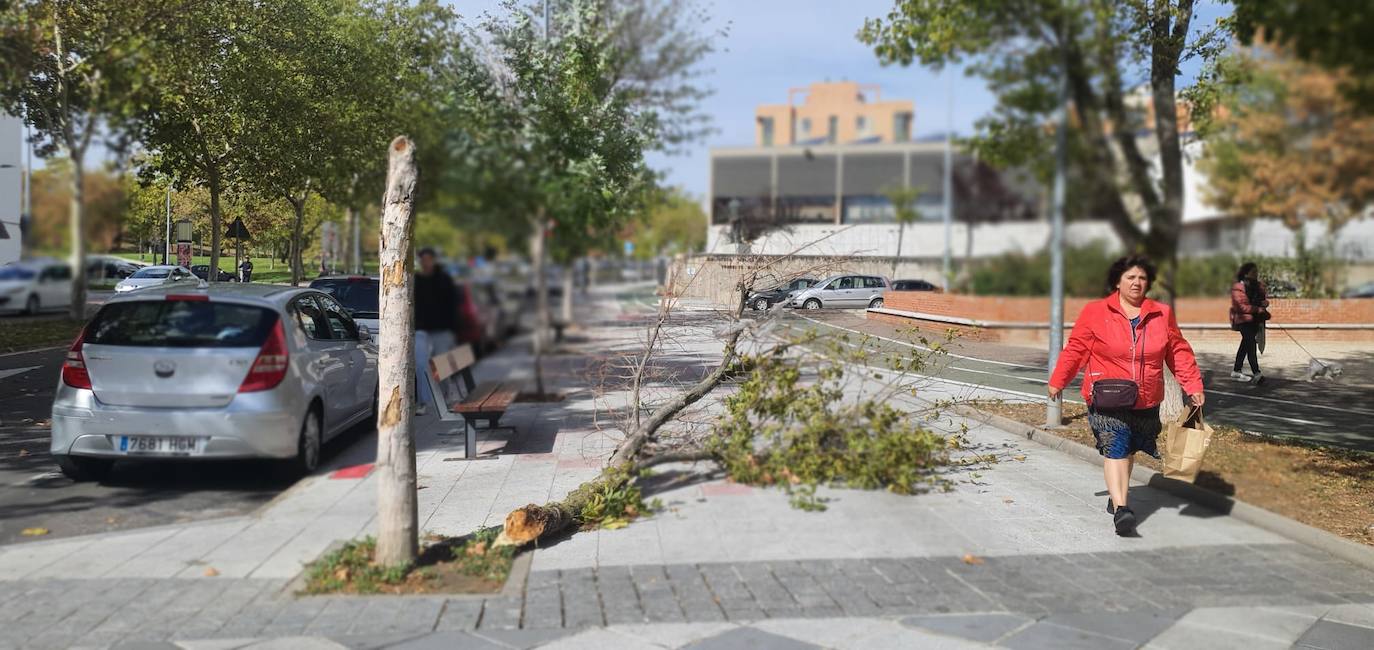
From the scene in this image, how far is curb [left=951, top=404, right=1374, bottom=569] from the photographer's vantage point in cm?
559

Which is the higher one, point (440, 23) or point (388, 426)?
point (440, 23)

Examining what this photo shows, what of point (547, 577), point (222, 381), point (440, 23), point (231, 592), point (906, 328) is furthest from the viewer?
point (906, 328)

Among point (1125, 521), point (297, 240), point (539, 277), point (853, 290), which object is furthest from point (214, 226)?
point (1125, 521)

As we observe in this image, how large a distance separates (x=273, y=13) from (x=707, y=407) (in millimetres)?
4531

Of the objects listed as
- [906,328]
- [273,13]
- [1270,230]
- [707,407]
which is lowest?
[707,407]

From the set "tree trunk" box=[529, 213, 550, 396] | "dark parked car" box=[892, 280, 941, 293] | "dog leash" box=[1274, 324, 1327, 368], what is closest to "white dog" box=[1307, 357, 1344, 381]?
"dog leash" box=[1274, 324, 1327, 368]

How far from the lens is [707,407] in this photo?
6938 millimetres

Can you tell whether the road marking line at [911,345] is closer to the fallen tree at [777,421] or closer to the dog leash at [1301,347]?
the fallen tree at [777,421]

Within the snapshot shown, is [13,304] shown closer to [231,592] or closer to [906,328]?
[231,592]

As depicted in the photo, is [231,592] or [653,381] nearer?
[231,592]

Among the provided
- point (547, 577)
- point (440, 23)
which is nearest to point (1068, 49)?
point (440, 23)

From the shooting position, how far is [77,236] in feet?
21.8

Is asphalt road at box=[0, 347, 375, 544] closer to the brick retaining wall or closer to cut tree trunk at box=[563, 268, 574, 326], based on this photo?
cut tree trunk at box=[563, 268, 574, 326]

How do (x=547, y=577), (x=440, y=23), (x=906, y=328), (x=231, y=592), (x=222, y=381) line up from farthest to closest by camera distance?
(x=906, y=328), (x=440, y=23), (x=222, y=381), (x=547, y=577), (x=231, y=592)
